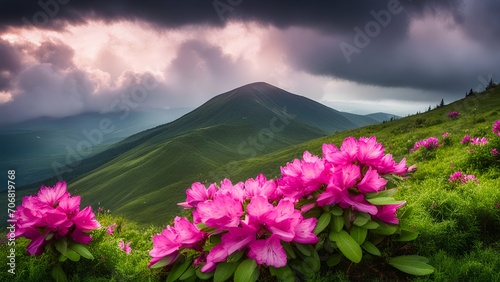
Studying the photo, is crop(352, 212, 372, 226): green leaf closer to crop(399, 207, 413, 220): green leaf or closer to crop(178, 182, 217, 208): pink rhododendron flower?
crop(399, 207, 413, 220): green leaf

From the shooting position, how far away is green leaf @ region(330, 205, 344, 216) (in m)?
2.64

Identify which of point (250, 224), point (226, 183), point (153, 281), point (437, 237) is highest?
point (226, 183)

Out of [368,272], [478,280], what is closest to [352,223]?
[368,272]

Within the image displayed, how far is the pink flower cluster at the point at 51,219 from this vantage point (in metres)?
2.90

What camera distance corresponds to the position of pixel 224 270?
2494 mm

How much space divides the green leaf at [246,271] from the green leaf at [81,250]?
4.65 feet

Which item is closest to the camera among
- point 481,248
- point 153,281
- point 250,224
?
point 250,224

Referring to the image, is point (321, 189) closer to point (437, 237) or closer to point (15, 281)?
point (437, 237)

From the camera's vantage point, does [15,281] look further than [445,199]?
No

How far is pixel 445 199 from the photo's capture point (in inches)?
159

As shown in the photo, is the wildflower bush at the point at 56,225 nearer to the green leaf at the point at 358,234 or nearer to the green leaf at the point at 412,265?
the green leaf at the point at 358,234

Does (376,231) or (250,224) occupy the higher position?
(250,224)

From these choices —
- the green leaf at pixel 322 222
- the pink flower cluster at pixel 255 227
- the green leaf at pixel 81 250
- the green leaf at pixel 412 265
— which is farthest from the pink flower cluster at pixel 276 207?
the green leaf at pixel 81 250

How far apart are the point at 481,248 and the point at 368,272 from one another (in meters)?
1.43
